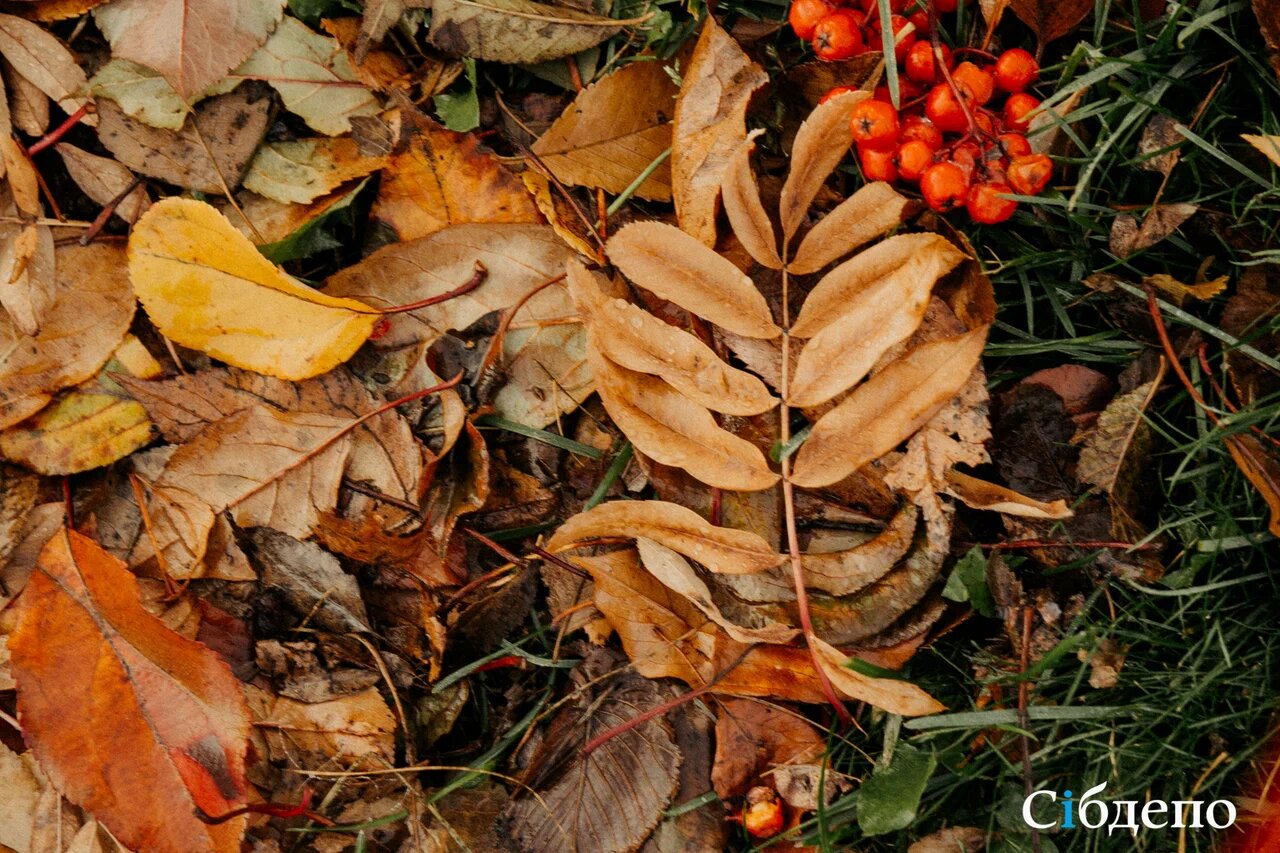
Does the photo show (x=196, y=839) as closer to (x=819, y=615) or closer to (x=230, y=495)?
(x=230, y=495)

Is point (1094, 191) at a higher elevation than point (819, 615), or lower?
higher

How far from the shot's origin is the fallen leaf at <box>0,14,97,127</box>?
228 centimetres

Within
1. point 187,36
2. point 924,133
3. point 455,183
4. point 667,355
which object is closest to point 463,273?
point 455,183

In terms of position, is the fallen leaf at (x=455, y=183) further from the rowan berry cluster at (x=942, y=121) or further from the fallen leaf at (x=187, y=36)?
the rowan berry cluster at (x=942, y=121)

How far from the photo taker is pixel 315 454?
2215mm

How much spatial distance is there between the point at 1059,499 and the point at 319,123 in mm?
1817

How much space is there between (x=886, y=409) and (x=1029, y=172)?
525 mm

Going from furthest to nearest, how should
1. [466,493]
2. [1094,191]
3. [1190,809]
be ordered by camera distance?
[466,493], [1094,191], [1190,809]

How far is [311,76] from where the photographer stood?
229 cm

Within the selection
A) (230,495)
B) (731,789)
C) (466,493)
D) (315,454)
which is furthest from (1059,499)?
(230,495)

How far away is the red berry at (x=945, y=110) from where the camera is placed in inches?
75.6

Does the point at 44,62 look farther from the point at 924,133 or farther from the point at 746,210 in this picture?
the point at 924,133

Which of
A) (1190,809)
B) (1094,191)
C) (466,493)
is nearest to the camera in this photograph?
(1190,809)

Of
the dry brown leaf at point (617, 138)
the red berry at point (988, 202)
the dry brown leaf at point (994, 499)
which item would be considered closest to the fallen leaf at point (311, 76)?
the dry brown leaf at point (617, 138)
